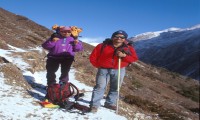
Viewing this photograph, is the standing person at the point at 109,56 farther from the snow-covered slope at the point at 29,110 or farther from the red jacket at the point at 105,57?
the snow-covered slope at the point at 29,110

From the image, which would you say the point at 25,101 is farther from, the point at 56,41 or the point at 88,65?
the point at 88,65

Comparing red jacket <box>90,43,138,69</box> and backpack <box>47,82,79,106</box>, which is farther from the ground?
red jacket <box>90,43,138,69</box>

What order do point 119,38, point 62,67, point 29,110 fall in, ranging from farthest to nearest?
1. point 62,67
2. point 119,38
3. point 29,110

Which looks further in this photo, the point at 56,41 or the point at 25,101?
the point at 56,41

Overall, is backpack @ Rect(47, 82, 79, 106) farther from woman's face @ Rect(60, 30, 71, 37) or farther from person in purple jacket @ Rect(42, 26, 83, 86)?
woman's face @ Rect(60, 30, 71, 37)

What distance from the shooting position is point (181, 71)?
159 metres

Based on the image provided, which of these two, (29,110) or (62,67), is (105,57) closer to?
(62,67)

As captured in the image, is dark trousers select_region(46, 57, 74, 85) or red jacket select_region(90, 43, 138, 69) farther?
dark trousers select_region(46, 57, 74, 85)

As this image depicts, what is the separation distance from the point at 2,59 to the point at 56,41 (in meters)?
4.68

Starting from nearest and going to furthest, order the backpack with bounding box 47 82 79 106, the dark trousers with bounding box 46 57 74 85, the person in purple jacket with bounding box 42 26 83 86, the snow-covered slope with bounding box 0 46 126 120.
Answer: the snow-covered slope with bounding box 0 46 126 120 < the backpack with bounding box 47 82 79 106 < the person in purple jacket with bounding box 42 26 83 86 < the dark trousers with bounding box 46 57 74 85

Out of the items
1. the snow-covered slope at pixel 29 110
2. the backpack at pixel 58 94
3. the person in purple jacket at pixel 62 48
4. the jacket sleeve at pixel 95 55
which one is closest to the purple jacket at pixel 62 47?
the person in purple jacket at pixel 62 48

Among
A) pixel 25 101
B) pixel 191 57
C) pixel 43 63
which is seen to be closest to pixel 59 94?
pixel 25 101

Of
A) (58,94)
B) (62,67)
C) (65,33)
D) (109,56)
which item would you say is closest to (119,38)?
(109,56)

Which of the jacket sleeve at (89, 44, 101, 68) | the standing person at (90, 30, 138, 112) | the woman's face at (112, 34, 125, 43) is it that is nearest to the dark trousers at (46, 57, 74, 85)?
the jacket sleeve at (89, 44, 101, 68)
